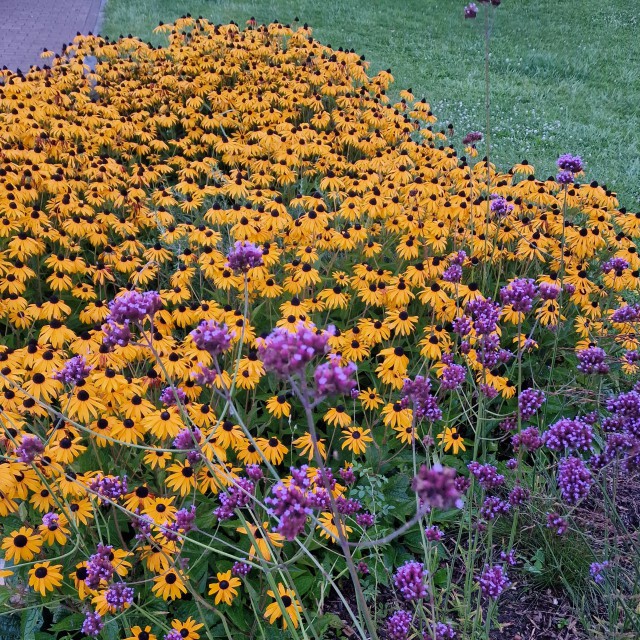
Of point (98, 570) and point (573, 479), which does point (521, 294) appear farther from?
point (98, 570)

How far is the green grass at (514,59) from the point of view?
833 centimetres

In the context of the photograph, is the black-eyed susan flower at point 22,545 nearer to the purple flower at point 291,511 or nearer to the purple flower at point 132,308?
the purple flower at point 132,308

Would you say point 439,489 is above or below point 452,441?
above

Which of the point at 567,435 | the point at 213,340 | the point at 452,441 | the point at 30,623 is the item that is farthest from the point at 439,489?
the point at 30,623

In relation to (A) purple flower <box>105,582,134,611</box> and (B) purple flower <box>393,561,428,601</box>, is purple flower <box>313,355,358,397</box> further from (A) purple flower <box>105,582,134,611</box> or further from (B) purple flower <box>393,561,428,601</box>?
(A) purple flower <box>105,582,134,611</box>

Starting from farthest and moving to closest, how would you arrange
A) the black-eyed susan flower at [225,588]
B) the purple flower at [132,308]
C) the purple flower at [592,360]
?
the black-eyed susan flower at [225,588]
the purple flower at [592,360]
the purple flower at [132,308]

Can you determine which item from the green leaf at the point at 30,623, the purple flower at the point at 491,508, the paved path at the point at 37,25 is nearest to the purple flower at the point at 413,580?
the purple flower at the point at 491,508

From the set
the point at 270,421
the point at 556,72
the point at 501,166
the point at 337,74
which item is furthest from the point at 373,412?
the point at 556,72

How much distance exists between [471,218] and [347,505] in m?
2.59

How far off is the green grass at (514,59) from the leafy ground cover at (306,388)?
10.1 feet

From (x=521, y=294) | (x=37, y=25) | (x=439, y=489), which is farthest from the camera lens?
(x=37, y=25)

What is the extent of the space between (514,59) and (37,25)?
9.01 m

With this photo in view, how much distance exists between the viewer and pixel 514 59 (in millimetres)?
11430

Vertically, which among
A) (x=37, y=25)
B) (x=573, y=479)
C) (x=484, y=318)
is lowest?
(x=573, y=479)
